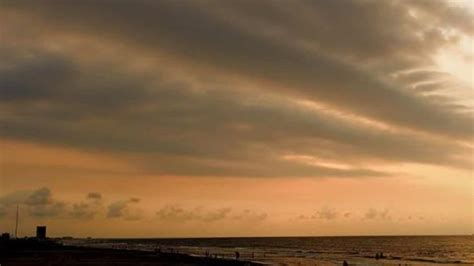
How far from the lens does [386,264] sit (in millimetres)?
125125

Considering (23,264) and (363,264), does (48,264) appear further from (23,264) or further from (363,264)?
(363,264)

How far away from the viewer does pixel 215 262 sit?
4208 inches

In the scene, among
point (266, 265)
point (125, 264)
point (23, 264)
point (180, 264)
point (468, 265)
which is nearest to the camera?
point (23, 264)

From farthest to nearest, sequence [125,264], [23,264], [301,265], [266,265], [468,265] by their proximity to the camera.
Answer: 1. [468,265]
2. [301,265]
3. [266,265]
4. [125,264]
5. [23,264]

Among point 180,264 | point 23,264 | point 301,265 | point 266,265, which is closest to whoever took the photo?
point 23,264

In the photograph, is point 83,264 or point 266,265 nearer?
point 83,264

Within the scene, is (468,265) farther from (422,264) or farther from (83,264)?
(83,264)

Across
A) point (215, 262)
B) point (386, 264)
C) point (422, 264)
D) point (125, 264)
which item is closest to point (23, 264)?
point (125, 264)

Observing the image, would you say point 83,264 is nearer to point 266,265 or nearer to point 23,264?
point 23,264

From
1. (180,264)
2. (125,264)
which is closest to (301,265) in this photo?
(180,264)

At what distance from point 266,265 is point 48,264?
3977cm

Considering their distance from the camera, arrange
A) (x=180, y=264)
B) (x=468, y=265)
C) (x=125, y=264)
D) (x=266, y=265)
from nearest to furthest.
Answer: (x=125, y=264)
(x=180, y=264)
(x=266, y=265)
(x=468, y=265)

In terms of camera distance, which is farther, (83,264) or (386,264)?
(386,264)

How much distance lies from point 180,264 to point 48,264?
72.3 ft
